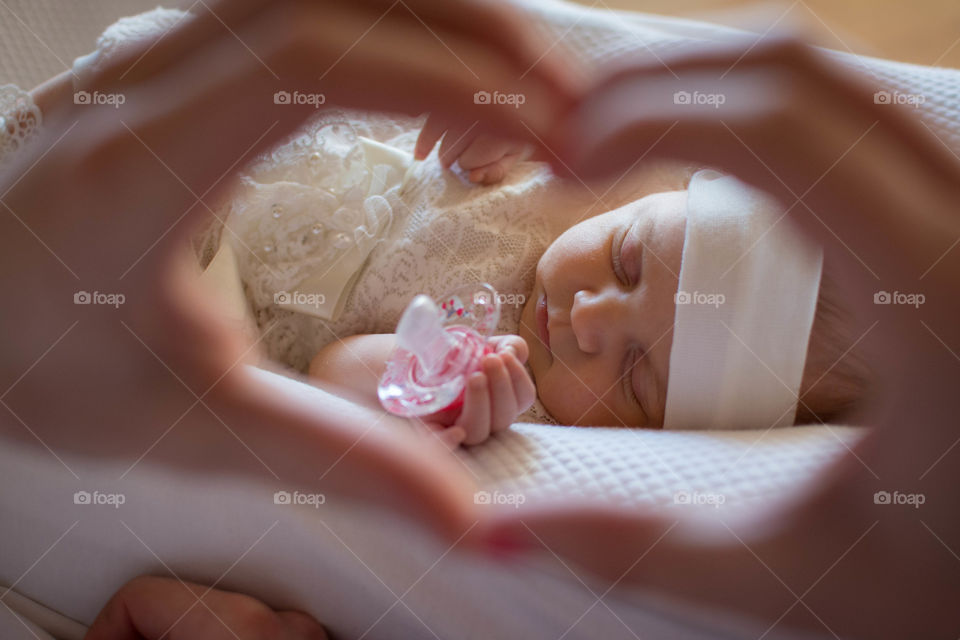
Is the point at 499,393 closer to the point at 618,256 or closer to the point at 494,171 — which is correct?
the point at 618,256

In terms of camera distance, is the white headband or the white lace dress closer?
the white headband

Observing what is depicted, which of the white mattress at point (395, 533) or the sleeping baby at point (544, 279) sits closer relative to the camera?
the white mattress at point (395, 533)

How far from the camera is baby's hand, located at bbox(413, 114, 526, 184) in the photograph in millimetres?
939

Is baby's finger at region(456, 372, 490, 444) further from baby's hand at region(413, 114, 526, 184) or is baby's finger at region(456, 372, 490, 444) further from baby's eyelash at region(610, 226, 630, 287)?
baby's hand at region(413, 114, 526, 184)

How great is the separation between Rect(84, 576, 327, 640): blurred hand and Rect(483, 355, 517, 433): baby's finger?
27 centimetres

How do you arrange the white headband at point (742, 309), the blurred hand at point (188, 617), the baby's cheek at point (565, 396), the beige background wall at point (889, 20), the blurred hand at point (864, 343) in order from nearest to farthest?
the blurred hand at point (864, 343) → the blurred hand at point (188, 617) → the white headband at point (742, 309) → the baby's cheek at point (565, 396) → the beige background wall at point (889, 20)

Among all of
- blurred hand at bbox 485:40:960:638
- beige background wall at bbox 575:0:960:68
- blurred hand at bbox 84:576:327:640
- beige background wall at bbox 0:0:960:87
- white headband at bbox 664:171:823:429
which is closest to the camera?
Result: blurred hand at bbox 485:40:960:638

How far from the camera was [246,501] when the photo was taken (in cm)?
68

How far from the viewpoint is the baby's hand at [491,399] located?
697 mm

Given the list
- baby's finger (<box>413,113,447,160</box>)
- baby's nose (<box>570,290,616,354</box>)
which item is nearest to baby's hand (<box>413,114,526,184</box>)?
baby's finger (<box>413,113,447,160</box>)

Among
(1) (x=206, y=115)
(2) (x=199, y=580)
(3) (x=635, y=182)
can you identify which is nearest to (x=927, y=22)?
(3) (x=635, y=182)

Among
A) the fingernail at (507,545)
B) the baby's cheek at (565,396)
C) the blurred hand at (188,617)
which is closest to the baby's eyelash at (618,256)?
the baby's cheek at (565,396)

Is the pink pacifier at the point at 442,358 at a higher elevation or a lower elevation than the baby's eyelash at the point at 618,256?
lower

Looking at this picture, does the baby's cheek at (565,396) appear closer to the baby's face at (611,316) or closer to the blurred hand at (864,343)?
the baby's face at (611,316)
